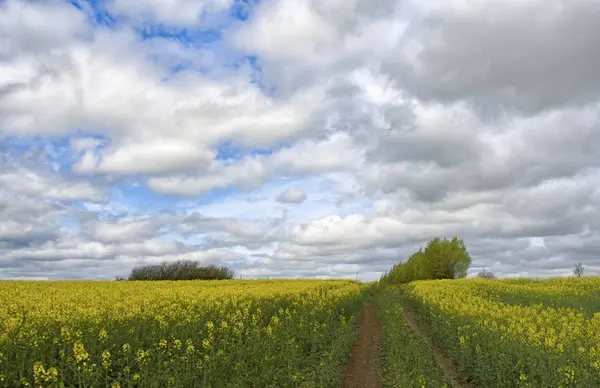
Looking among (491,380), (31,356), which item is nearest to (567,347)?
(491,380)

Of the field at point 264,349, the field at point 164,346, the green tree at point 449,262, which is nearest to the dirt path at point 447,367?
the field at point 264,349

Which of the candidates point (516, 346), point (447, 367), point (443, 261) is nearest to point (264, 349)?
A: point (447, 367)

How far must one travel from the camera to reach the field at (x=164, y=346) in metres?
10.9

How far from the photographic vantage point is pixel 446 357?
1950 cm

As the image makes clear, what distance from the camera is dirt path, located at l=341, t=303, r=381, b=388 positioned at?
15336mm

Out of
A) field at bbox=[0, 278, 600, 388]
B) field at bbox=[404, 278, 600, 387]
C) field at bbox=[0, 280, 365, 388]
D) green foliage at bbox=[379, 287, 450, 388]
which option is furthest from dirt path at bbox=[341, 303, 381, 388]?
field at bbox=[404, 278, 600, 387]

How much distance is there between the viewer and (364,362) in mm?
18281

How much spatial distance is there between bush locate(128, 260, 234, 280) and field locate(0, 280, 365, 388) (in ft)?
219

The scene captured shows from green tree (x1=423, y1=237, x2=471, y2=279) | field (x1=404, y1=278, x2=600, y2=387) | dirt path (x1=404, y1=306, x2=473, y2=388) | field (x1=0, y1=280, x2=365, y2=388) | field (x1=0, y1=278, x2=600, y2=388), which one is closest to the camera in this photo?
field (x1=0, y1=280, x2=365, y2=388)

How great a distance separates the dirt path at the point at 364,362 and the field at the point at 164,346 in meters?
0.51

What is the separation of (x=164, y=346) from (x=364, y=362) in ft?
27.2

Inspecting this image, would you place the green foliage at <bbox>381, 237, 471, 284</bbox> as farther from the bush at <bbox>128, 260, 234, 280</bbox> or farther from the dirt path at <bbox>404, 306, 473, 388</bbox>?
the dirt path at <bbox>404, 306, 473, 388</bbox>

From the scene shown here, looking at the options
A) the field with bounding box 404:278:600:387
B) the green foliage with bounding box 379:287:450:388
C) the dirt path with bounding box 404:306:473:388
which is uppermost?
the field with bounding box 404:278:600:387

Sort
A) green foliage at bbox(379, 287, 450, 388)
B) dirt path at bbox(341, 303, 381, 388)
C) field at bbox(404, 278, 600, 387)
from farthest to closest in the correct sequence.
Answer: dirt path at bbox(341, 303, 381, 388), green foliage at bbox(379, 287, 450, 388), field at bbox(404, 278, 600, 387)
